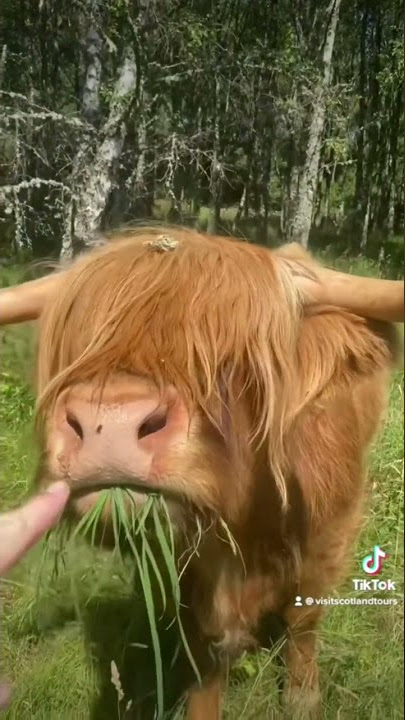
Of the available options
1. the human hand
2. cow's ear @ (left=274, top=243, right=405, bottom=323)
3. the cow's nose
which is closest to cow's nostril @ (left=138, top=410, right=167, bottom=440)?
the cow's nose

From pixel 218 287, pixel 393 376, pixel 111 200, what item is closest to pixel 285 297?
pixel 218 287

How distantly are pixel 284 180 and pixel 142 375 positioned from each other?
397 millimetres

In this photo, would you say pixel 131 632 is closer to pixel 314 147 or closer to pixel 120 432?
pixel 120 432

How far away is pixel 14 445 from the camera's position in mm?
1390

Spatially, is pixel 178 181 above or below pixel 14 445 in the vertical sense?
above

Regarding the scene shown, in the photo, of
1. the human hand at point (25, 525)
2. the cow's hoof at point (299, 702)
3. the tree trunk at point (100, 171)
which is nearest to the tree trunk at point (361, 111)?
the tree trunk at point (100, 171)

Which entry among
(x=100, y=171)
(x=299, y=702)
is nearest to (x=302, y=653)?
(x=299, y=702)

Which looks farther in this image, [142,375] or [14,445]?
[14,445]

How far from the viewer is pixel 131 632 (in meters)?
1.36

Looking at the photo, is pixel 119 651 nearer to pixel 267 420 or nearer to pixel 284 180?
pixel 267 420

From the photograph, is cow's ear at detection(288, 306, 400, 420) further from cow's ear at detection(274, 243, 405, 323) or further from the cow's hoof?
the cow's hoof

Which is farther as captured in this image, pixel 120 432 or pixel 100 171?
pixel 100 171

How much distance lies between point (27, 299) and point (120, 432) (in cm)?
30

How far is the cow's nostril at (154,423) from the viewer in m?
1.27
